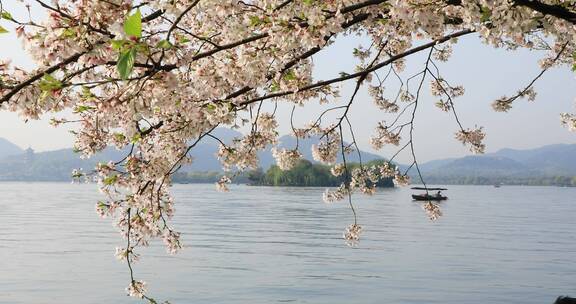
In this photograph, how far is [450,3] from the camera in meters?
6.88

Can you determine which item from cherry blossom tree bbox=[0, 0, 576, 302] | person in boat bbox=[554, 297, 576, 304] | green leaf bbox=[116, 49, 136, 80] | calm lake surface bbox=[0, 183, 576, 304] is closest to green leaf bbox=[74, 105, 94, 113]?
cherry blossom tree bbox=[0, 0, 576, 302]

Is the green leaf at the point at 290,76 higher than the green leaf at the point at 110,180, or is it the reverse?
the green leaf at the point at 290,76

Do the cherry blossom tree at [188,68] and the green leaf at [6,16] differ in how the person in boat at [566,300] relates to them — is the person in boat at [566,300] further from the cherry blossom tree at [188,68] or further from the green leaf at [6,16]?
the green leaf at [6,16]

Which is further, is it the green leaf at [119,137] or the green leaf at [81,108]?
the green leaf at [119,137]

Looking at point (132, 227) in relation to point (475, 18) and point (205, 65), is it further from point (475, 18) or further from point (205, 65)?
point (475, 18)

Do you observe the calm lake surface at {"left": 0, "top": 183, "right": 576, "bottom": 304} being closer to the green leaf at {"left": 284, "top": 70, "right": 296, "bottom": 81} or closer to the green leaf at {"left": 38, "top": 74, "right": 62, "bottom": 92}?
the green leaf at {"left": 284, "top": 70, "right": 296, "bottom": 81}

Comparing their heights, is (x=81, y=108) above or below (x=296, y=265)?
above

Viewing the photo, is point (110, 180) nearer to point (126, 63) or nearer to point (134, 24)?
point (126, 63)

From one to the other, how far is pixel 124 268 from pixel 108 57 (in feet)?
101

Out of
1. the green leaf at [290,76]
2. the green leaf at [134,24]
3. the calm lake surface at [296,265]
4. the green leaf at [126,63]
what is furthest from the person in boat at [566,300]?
the green leaf at [134,24]

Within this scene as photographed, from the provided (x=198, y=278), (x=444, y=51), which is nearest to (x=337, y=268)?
(x=198, y=278)

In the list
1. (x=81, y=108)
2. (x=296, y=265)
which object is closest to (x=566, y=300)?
(x=296, y=265)

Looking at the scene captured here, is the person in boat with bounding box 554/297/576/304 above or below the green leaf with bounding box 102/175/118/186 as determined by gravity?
below

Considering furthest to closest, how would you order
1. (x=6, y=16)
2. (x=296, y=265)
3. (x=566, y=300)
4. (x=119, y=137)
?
(x=296, y=265) < (x=566, y=300) < (x=119, y=137) < (x=6, y=16)
